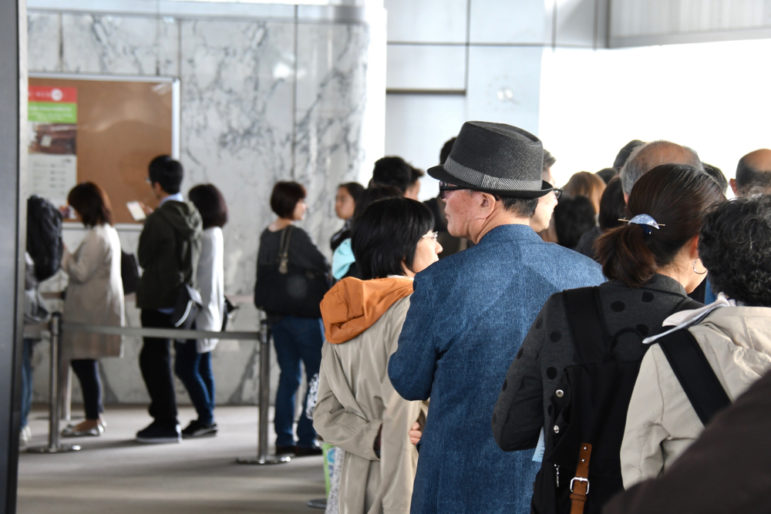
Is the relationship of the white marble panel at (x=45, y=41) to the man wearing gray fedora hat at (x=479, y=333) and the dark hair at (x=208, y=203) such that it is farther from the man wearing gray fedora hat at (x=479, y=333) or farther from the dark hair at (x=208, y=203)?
the man wearing gray fedora hat at (x=479, y=333)

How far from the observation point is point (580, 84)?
36.2ft

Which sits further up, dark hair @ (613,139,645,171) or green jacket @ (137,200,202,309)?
dark hair @ (613,139,645,171)

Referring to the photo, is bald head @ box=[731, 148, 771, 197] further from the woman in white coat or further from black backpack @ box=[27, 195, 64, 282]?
black backpack @ box=[27, 195, 64, 282]

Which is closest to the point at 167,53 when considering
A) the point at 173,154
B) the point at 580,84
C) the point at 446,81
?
the point at 173,154

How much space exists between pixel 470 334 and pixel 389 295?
0.64 metres

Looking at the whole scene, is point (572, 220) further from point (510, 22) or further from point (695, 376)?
point (510, 22)

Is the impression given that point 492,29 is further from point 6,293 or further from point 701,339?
point 701,339

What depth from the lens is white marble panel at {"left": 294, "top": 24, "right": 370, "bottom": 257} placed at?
8062 millimetres

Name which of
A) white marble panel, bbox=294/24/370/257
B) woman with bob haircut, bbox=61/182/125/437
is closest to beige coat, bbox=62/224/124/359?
woman with bob haircut, bbox=61/182/125/437

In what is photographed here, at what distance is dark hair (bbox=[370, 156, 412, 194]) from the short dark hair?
2.00m

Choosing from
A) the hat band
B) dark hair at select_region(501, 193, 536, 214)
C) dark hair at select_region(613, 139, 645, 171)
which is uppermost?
dark hair at select_region(613, 139, 645, 171)

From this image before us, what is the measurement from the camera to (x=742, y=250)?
6.39 ft

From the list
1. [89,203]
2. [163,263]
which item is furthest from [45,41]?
[163,263]

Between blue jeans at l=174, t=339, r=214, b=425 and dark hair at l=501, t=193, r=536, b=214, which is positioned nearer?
dark hair at l=501, t=193, r=536, b=214
